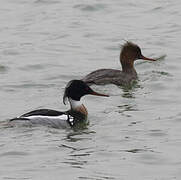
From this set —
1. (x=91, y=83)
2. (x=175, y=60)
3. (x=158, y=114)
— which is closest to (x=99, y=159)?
(x=158, y=114)

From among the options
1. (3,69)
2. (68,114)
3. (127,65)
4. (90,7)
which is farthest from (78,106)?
(90,7)

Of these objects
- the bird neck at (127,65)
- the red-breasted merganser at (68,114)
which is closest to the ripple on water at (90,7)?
the bird neck at (127,65)

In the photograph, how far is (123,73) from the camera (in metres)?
17.5

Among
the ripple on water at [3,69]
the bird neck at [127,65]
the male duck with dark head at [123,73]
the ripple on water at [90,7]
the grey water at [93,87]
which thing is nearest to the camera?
the grey water at [93,87]

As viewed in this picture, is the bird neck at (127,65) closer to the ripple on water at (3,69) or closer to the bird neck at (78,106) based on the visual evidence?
the ripple on water at (3,69)

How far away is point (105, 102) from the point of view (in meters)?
16.0

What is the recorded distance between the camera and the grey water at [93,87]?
40.5ft

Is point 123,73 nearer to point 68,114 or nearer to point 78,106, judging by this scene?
point 78,106

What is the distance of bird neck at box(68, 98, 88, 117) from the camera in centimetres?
1476

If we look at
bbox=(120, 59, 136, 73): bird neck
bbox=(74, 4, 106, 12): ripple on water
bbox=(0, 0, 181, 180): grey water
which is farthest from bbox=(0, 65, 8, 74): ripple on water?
bbox=(74, 4, 106, 12): ripple on water

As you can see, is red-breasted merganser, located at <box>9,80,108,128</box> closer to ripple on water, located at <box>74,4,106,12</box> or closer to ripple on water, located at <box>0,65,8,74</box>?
ripple on water, located at <box>0,65,8,74</box>

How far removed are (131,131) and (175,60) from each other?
5.00 meters

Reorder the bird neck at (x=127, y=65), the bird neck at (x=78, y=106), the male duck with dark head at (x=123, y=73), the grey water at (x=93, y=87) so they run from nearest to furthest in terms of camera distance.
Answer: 1. the grey water at (x=93, y=87)
2. the bird neck at (x=78, y=106)
3. the male duck with dark head at (x=123, y=73)
4. the bird neck at (x=127, y=65)

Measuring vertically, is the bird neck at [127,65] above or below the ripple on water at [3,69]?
below
